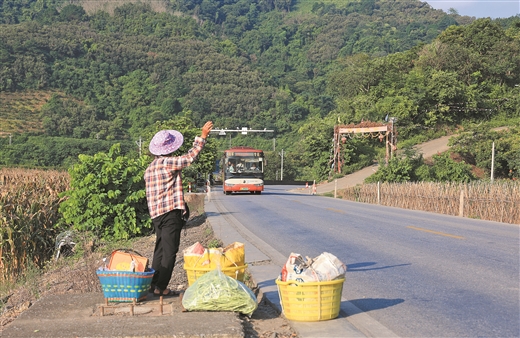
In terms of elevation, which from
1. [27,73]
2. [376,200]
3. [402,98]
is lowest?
[376,200]

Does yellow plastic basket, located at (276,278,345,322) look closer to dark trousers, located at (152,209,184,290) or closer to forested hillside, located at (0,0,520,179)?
dark trousers, located at (152,209,184,290)

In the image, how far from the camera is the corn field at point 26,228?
1505 centimetres

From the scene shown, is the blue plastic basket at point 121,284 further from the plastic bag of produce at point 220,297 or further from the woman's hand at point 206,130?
the woman's hand at point 206,130

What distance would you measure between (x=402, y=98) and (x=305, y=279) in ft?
225

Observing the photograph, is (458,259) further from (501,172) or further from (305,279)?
(501,172)

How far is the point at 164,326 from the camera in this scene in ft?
21.8

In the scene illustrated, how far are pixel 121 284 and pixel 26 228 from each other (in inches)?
392

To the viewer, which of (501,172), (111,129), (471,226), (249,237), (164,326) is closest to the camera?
(164,326)

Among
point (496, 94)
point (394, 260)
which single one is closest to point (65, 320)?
point (394, 260)

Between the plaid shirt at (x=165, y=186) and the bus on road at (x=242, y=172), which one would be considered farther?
the bus on road at (x=242, y=172)

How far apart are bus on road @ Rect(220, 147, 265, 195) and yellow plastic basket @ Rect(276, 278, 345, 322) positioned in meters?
38.3

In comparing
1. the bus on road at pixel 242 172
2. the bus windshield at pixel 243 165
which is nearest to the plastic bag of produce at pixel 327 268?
the bus on road at pixel 242 172

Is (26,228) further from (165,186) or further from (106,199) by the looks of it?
(165,186)

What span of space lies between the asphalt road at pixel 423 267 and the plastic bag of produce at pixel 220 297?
1.43 metres
